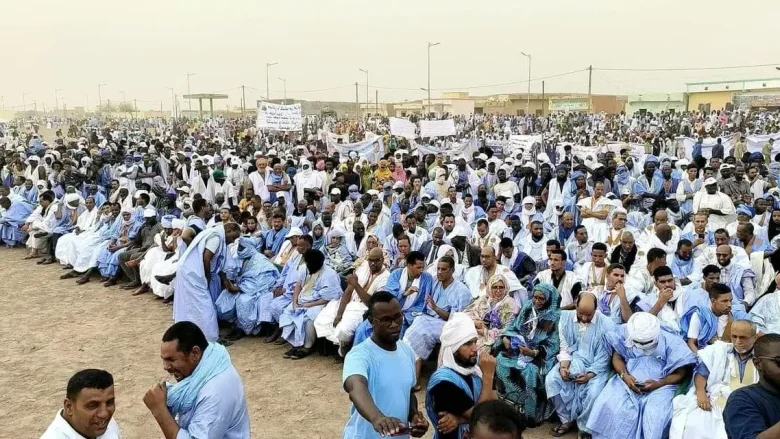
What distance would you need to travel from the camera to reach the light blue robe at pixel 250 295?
7273mm

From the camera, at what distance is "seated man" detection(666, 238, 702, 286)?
21.6ft

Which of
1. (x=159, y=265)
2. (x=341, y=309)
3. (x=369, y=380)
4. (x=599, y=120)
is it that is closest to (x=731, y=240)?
(x=341, y=309)

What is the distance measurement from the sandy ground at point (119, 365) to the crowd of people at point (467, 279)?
35 centimetres

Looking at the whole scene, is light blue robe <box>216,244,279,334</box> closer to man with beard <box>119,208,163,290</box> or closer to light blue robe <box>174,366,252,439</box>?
man with beard <box>119,208,163,290</box>

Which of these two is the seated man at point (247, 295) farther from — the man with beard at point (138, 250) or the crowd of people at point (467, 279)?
the man with beard at point (138, 250)

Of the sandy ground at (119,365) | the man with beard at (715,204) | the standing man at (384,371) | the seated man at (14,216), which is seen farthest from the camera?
the seated man at (14,216)

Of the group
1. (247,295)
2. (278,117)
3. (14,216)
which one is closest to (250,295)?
(247,295)

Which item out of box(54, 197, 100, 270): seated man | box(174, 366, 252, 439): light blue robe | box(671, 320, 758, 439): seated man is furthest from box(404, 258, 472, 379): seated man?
box(54, 197, 100, 270): seated man

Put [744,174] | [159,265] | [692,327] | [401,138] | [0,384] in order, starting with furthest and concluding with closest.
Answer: [401,138] → [744,174] → [159,265] → [0,384] → [692,327]

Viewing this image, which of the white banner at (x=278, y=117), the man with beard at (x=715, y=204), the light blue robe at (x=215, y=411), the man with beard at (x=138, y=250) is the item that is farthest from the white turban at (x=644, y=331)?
the white banner at (x=278, y=117)

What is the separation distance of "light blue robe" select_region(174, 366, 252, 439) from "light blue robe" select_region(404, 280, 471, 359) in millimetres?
3053

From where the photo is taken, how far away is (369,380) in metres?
2.77

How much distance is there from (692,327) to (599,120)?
3062 centimetres

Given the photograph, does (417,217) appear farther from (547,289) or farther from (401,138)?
(401,138)
